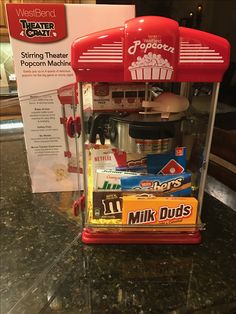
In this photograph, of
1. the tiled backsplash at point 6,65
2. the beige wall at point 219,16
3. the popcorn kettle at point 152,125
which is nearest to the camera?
the popcorn kettle at point 152,125

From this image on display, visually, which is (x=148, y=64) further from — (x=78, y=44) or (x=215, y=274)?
(x=215, y=274)

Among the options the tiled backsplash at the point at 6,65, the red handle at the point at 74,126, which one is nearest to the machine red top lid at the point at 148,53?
the red handle at the point at 74,126

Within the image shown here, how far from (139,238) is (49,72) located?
0.39 metres

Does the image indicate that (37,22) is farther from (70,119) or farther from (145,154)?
(145,154)

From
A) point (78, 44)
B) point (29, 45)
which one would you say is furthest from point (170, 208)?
point (29, 45)

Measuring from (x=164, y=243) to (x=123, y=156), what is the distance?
0.60 ft

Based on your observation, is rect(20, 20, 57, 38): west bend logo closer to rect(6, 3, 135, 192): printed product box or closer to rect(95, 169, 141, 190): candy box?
rect(6, 3, 135, 192): printed product box

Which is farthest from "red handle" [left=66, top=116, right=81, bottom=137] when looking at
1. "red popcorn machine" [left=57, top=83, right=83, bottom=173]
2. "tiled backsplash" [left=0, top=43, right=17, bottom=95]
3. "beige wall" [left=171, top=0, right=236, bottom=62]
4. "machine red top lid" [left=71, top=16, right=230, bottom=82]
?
"tiled backsplash" [left=0, top=43, right=17, bottom=95]

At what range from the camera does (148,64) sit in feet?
1.31

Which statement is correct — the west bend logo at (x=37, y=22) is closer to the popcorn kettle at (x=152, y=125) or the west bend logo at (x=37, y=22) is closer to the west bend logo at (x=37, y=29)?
the west bend logo at (x=37, y=29)

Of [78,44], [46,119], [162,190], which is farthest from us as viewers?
[46,119]

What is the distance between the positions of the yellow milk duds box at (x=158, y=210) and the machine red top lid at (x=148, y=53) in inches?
8.2

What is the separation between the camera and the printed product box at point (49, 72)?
56 cm

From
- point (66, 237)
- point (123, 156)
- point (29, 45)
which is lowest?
point (66, 237)
